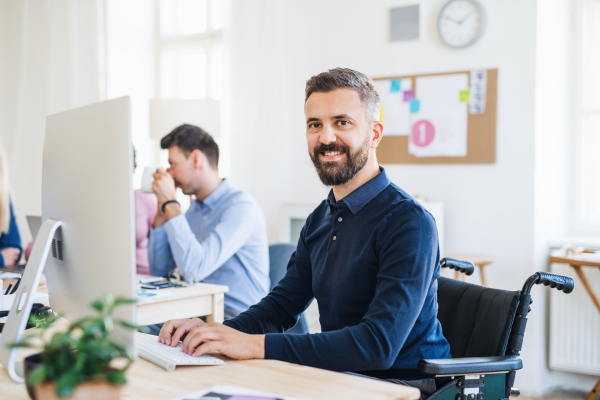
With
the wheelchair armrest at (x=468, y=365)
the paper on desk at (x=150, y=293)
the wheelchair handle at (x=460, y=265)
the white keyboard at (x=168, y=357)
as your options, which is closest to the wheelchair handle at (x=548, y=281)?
the wheelchair armrest at (x=468, y=365)

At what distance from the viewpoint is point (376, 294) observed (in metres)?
1.38

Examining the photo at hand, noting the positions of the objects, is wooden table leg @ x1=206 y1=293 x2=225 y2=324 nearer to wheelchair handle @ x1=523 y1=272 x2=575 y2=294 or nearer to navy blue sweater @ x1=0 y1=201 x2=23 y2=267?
wheelchair handle @ x1=523 y1=272 x2=575 y2=294

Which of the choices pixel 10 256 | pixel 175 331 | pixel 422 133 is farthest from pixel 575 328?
pixel 10 256

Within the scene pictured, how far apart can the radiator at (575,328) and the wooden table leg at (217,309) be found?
1979mm

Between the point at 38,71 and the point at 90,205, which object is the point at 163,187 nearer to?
the point at 90,205

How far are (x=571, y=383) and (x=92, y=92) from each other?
4.24 meters

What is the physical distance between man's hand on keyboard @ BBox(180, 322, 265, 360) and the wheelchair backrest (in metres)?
0.67

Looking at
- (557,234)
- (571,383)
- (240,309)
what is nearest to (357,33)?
(557,234)

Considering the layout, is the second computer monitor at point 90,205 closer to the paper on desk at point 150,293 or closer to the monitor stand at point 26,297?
the monitor stand at point 26,297

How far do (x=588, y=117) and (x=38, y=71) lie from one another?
4425 mm

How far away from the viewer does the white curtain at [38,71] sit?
5168 millimetres

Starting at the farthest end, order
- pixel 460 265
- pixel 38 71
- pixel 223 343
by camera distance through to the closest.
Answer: pixel 38 71 → pixel 460 265 → pixel 223 343

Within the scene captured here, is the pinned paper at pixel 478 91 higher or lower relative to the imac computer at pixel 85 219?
higher

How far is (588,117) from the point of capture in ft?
11.6
